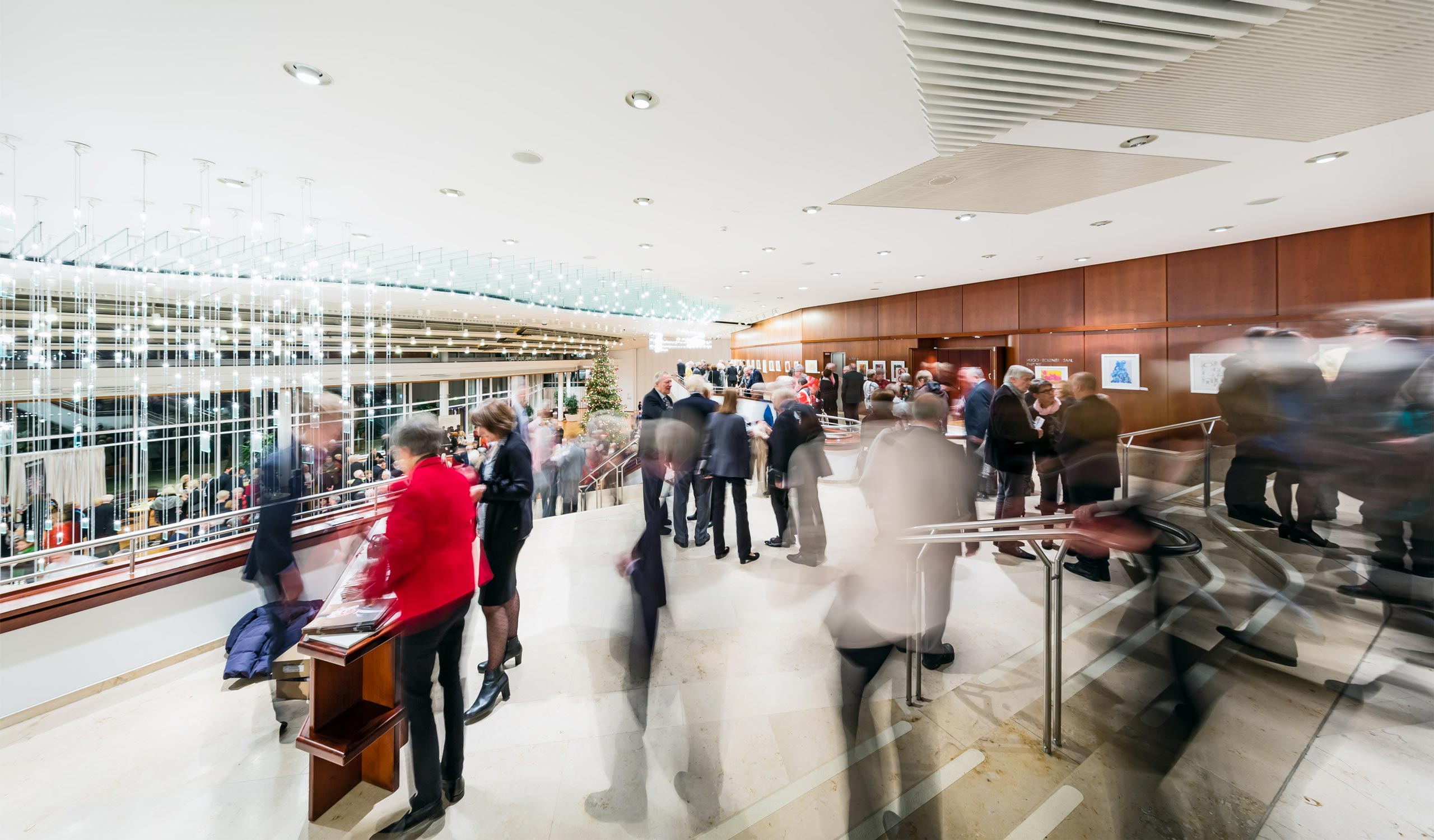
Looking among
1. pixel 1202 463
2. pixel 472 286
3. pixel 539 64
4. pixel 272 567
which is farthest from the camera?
pixel 472 286

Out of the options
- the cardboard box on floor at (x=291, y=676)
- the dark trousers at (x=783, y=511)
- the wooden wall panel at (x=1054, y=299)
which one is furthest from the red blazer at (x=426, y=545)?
the wooden wall panel at (x=1054, y=299)

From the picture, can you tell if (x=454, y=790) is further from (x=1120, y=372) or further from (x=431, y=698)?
(x=1120, y=372)

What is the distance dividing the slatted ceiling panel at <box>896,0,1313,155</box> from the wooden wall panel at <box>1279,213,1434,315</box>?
6694 millimetres

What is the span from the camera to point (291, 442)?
125 inches

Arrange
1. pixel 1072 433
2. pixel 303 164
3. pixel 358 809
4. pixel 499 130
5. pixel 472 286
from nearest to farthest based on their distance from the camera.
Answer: pixel 358 809 < pixel 499 130 < pixel 303 164 < pixel 1072 433 < pixel 472 286

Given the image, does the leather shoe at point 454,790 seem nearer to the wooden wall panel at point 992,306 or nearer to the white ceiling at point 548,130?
the white ceiling at point 548,130

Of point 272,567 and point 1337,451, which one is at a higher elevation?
point 1337,451

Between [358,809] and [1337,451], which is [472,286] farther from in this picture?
[1337,451]

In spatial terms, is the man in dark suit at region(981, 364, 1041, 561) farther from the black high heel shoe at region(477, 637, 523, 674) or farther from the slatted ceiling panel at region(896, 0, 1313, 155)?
the black high heel shoe at region(477, 637, 523, 674)

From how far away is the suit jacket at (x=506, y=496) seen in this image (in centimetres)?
267

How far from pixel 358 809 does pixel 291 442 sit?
223cm

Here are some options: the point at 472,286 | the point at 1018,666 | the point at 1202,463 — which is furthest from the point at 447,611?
the point at 472,286

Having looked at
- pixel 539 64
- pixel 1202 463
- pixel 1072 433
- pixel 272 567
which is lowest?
pixel 272 567

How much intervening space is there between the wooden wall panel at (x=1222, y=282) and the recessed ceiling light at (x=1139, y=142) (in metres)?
5.78
